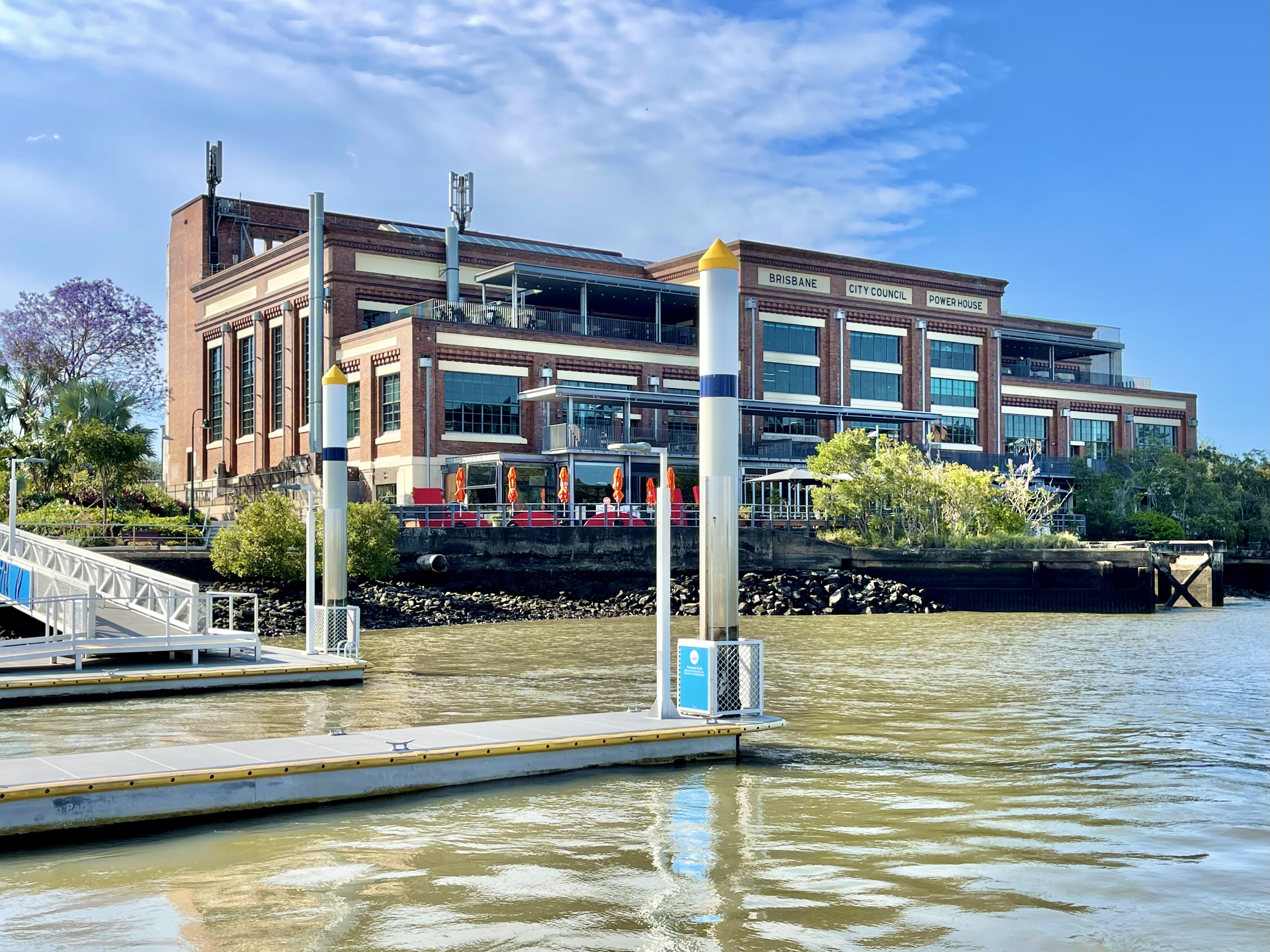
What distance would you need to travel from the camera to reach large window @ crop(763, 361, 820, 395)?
243ft

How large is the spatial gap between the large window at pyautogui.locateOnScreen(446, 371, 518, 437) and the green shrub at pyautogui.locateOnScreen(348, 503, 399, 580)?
1772 centimetres

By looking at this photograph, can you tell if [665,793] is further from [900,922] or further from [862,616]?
[862,616]

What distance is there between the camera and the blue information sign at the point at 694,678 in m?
16.7

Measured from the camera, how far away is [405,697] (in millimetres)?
22078

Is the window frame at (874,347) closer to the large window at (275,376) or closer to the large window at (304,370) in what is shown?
the large window at (304,370)

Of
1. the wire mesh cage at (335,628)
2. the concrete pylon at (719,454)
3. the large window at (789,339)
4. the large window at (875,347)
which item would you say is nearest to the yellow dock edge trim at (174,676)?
the wire mesh cage at (335,628)

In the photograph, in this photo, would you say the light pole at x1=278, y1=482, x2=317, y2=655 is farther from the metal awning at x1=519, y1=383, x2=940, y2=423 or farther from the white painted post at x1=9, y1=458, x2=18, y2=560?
the metal awning at x1=519, y1=383, x2=940, y2=423

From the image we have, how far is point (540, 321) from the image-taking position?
67.2 metres

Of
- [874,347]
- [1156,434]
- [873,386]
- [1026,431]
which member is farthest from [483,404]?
[1156,434]

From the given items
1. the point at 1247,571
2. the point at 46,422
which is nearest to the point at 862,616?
the point at 1247,571

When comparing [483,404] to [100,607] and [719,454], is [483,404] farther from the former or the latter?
[719,454]

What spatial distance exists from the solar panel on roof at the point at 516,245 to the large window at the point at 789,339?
10.6m

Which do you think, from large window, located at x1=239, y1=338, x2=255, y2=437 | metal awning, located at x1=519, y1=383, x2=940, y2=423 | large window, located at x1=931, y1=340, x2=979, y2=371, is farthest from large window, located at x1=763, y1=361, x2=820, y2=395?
large window, located at x1=239, y1=338, x2=255, y2=437

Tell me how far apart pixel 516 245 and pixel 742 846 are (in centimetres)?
6735
